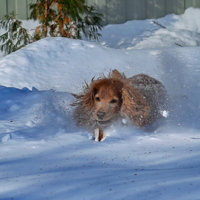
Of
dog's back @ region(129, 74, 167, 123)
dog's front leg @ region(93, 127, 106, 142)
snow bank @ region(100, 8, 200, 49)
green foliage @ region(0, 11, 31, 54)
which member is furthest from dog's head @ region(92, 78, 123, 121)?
snow bank @ region(100, 8, 200, 49)

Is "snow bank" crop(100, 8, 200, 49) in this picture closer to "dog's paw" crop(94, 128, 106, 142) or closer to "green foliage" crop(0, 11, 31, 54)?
"green foliage" crop(0, 11, 31, 54)

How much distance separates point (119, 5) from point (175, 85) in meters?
6.01

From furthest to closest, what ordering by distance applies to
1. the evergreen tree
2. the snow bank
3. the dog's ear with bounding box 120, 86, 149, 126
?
the snow bank
the evergreen tree
the dog's ear with bounding box 120, 86, 149, 126

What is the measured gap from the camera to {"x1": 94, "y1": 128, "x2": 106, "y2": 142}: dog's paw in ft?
16.2

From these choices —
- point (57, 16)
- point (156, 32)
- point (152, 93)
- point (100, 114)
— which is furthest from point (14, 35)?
point (100, 114)

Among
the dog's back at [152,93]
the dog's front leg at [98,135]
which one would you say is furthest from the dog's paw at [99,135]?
the dog's back at [152,93]

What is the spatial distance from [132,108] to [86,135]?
2.63ft

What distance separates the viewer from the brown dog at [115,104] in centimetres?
537

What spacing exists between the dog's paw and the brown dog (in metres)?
0.13

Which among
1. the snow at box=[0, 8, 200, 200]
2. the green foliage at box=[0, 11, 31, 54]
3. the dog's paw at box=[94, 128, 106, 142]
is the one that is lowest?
the dog's paw at box=[94, 128, 106, 142]

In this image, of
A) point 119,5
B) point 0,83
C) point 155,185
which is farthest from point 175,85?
point 119,5

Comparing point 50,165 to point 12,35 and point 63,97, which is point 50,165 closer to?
point 63,97

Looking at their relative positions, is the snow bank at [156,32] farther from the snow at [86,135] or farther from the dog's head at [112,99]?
the dog's head at [112,99]

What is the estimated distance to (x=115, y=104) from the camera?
5461mm
